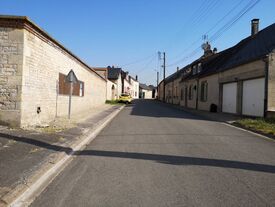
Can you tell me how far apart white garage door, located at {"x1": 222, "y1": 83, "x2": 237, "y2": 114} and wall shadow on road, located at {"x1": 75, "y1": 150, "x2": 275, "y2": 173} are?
19.3 metres

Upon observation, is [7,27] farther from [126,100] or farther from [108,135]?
[126,100]

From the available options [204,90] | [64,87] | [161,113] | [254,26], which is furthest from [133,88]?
[64,87]

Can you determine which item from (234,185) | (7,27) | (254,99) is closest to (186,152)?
(234,185)

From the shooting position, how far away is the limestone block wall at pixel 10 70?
12719 millimetres

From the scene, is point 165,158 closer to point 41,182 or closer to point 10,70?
point 41,182

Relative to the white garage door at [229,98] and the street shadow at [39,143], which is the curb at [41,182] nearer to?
the street shadow at [39,143]

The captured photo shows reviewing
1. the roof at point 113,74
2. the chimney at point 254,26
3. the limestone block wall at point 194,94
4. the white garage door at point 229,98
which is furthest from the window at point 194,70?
the roof at point 113,74

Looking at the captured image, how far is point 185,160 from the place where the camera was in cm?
874

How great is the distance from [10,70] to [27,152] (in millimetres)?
4941

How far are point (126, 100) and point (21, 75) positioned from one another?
42.1 meters

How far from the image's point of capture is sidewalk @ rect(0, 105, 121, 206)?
6.13 m

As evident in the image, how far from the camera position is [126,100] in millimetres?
54750

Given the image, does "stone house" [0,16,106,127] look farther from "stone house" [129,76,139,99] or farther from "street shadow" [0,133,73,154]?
"stone house" [129,76,139,99]

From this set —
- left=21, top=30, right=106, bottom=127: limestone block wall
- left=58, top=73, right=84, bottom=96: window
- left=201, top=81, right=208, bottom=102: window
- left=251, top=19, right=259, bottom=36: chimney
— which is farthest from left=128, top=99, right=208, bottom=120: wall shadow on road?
left=251, top=19, right=259, bottom=36: chimney
